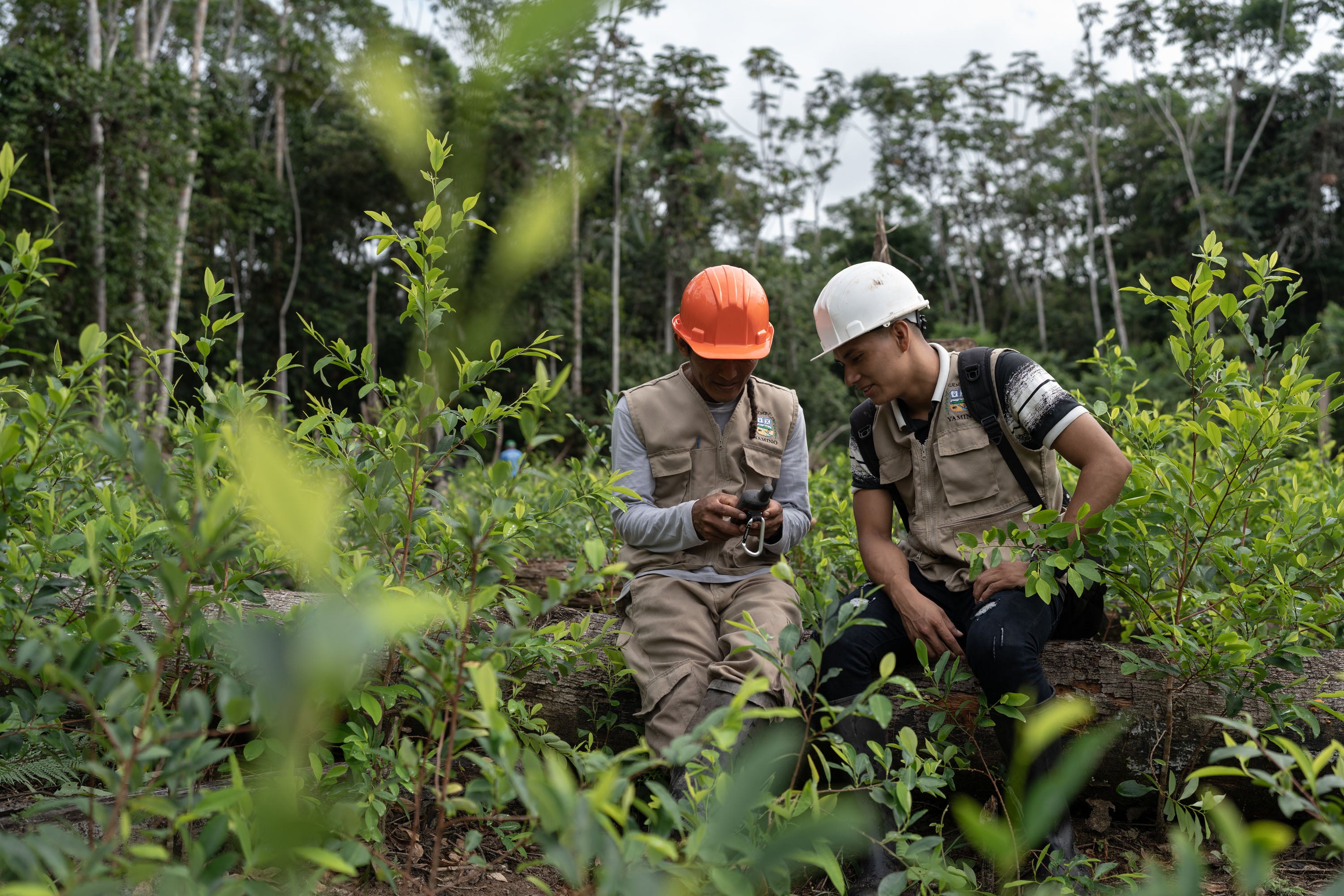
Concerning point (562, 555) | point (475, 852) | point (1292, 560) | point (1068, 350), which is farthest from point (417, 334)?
point (1068, 350)

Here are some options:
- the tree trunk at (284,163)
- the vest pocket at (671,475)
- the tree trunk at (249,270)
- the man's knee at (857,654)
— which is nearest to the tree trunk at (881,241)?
the vest pocket at (671,475)

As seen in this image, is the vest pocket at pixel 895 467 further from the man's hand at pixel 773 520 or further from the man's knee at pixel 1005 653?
the man's knee at pixel 1005 653

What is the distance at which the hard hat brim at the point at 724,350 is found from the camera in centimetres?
286

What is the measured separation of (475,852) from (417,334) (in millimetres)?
1333

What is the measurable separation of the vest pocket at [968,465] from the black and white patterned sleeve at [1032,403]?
0.09 m

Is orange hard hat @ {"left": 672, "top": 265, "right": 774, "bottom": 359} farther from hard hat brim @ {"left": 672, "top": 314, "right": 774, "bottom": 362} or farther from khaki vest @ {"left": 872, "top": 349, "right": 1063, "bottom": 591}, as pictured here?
khaki vest @ {"left": 872, "top": 349, "right": 1063, "bottom": 591}

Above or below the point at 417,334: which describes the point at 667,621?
below

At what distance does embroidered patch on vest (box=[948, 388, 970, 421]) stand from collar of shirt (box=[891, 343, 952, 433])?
0.03m

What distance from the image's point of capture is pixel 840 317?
270 cm

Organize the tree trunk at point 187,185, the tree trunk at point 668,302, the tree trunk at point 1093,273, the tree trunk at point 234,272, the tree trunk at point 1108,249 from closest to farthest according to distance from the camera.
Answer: the tree trunk at point 187,185 < the tree trunk at point 668,302 < the tree trunk at point 234,272 < the tree trunk at point 1108,249 < the tree trunk at point 1093,273

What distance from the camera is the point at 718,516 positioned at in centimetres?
268

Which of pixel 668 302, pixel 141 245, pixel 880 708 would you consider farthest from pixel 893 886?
pixel 668 302

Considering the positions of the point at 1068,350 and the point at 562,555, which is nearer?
the point at 562,555

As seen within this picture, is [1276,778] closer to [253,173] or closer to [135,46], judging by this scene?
[135,46]
